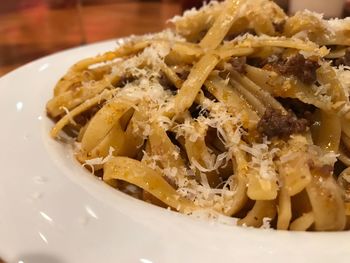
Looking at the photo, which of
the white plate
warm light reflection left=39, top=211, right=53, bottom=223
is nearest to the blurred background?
the white plate

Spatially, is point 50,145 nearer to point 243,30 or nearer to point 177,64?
point 177,64

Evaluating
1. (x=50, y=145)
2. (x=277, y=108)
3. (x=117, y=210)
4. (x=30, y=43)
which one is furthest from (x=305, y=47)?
(x=30, y=43)

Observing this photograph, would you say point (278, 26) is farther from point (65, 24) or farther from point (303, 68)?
point (65, 24)

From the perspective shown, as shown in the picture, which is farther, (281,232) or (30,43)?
(30,43)

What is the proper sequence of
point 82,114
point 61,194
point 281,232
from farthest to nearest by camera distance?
point 82,114, point 61,194, point 281,232

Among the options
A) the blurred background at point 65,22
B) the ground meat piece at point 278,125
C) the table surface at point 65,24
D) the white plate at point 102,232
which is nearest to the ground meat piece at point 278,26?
the ground meat piece at point 278,125

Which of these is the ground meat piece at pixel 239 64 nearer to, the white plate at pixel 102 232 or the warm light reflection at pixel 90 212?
the white plate at pixel 102 232
